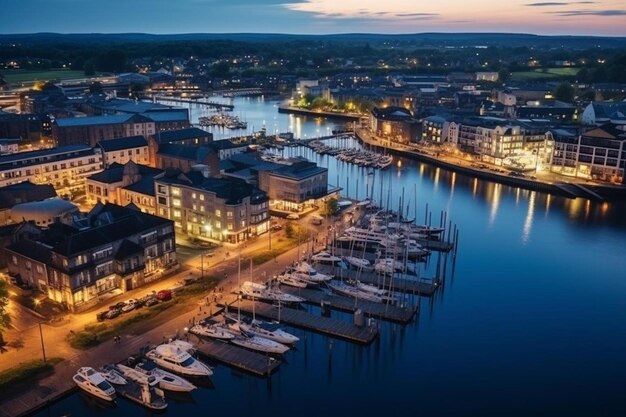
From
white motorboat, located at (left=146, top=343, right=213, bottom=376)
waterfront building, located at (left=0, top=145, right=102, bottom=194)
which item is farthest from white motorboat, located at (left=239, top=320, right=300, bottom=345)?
waterfront building, located at (left=0, top=145, right=102, bottom=194)

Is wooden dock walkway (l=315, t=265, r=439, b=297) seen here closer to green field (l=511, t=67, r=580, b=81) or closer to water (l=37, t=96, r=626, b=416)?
water (l=37, t=96, r=626, b=416)

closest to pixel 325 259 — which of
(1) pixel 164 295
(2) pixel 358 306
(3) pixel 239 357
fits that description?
(2) pixel 358 306

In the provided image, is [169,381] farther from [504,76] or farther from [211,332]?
[504,76]

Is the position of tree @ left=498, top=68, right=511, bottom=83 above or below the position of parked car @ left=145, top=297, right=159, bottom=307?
above

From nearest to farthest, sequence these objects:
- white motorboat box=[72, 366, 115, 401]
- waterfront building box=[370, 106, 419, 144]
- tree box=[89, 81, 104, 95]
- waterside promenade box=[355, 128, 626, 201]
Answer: white motorboat box=[72, 366, 115, 401] → waterside promenade box=[355, 128, 626, 201] → waterfront building box=[370, 106, 419, 144] → tree box=[89, 81, 104, 95]

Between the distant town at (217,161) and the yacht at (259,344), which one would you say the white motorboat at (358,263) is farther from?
the yacht at (259,344)

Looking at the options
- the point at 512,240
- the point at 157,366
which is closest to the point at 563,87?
the point at 512,240
